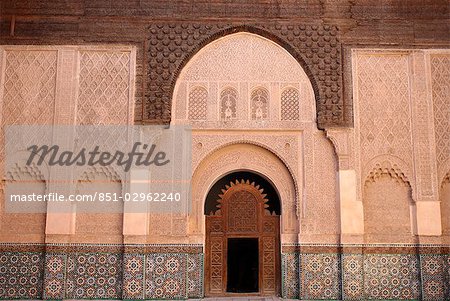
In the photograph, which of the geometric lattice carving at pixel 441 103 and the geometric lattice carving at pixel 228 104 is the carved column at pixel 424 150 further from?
the geometric lattice carving at pixel 228 104

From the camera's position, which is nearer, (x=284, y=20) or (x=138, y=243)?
(x=138, y=243)

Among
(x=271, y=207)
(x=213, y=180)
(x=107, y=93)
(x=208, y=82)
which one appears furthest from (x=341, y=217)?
(x=107, y=93)

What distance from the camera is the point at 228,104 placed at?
7.37 meters

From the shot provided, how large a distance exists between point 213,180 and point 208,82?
1.38 metres

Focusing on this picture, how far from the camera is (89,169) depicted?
713cm

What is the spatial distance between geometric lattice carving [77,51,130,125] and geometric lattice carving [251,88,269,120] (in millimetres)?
1767

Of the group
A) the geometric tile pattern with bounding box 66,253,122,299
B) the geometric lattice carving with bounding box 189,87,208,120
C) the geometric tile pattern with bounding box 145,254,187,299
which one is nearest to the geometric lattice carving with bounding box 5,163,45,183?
the geometric tile pattern with bounding box 66,253,122,299

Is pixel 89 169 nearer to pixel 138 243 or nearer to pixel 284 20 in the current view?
pixel 138 243

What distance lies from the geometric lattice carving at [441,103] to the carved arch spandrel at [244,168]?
2111mm

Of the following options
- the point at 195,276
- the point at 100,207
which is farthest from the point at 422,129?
the point at 100,207

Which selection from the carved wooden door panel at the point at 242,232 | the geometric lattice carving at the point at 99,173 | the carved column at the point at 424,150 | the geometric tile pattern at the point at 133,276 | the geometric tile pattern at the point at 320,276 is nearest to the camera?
the geometric tile pattern at the point at 133,276

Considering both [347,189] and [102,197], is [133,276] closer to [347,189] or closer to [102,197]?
[102,197]

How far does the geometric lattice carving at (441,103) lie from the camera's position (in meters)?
7.22

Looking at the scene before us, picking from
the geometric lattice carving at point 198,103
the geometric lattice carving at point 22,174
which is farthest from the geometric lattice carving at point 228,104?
the geometric lattice carving at point 22,174
